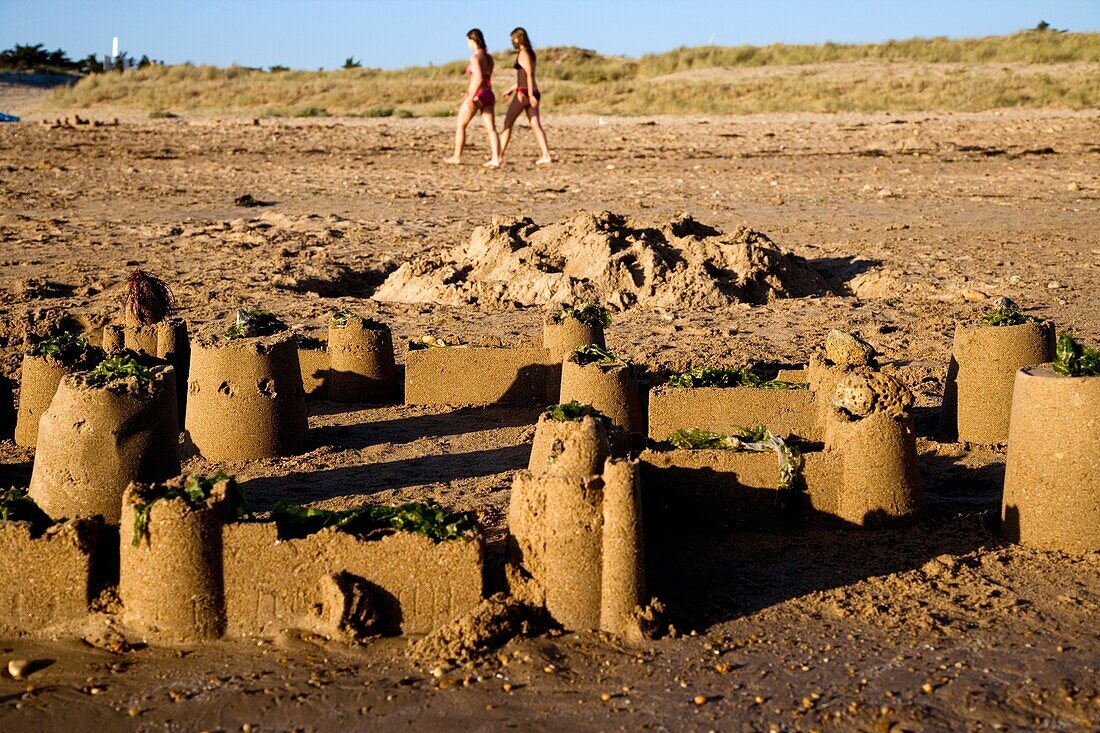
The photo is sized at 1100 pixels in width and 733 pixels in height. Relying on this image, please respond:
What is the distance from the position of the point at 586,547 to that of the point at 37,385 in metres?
4.06

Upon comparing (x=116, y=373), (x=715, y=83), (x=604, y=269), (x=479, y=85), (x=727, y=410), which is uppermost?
(x=715, y=83)

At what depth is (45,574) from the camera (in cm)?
493

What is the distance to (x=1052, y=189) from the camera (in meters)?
16.0

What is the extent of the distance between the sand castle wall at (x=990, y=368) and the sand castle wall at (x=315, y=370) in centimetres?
395

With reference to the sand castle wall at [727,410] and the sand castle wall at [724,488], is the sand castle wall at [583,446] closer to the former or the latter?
the sand castle wall at [724,488]

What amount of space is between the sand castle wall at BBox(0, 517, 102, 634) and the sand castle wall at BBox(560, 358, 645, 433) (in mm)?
2784

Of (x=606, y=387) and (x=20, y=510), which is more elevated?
(x=606, y=387)

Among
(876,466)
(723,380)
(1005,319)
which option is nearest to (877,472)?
(876,466)

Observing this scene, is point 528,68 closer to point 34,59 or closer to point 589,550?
point 589,550

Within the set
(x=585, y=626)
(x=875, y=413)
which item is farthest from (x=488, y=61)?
(x=585, y=626)

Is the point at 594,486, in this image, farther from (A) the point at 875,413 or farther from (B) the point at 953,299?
(B) the point at 953,299

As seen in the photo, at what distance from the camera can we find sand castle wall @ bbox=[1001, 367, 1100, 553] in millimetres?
5320

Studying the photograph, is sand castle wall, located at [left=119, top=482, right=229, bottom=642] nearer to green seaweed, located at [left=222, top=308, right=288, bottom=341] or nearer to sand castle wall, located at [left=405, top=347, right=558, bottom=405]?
green seaweed, located at [left=222, top=308, right=288, bottom=341]

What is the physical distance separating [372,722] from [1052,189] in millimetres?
13925
